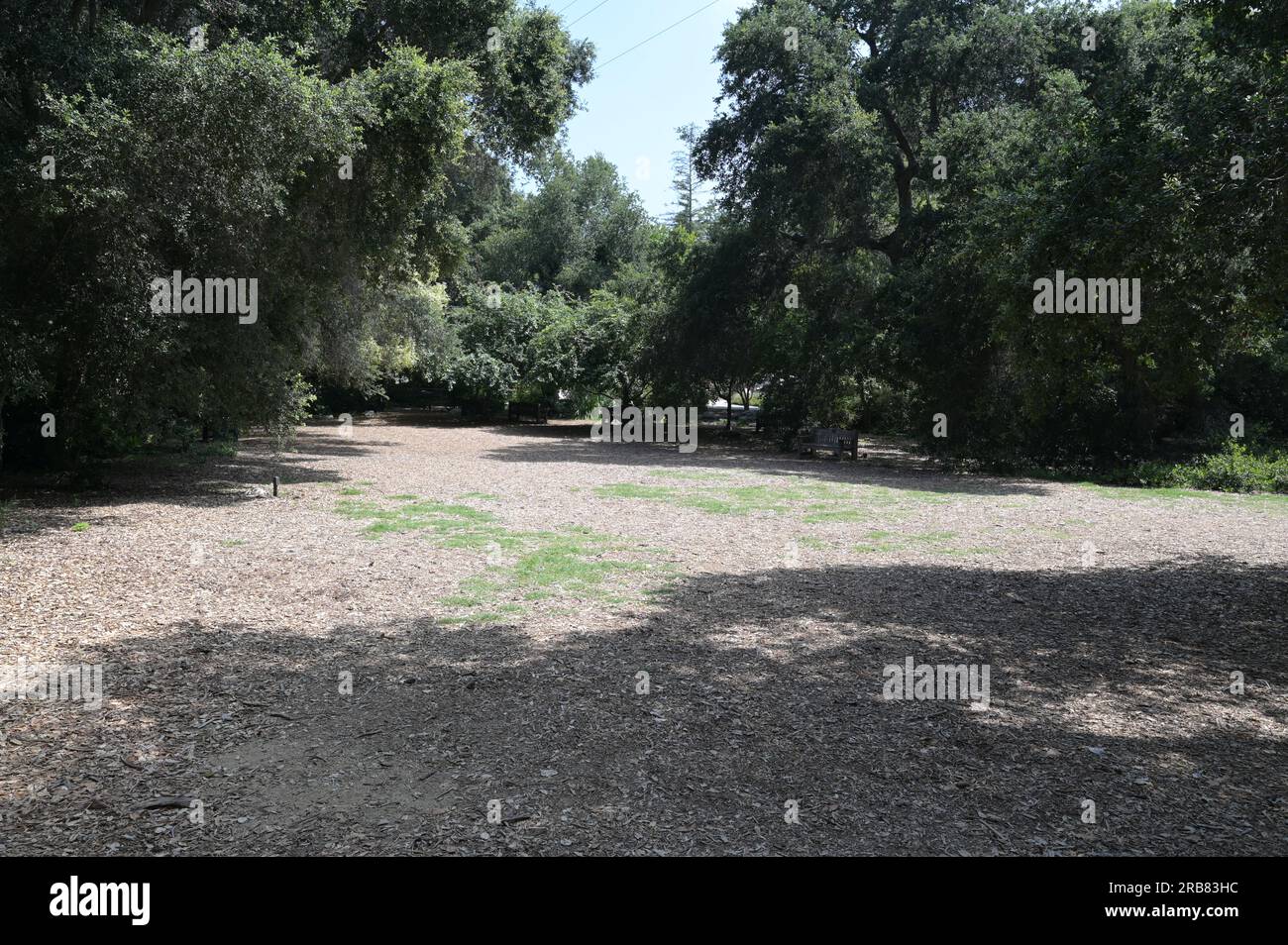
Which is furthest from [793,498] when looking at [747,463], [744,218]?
A: [744,218]

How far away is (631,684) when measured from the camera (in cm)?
557

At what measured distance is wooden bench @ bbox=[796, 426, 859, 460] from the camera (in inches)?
896

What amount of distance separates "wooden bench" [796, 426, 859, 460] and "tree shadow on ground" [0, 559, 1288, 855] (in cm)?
1543

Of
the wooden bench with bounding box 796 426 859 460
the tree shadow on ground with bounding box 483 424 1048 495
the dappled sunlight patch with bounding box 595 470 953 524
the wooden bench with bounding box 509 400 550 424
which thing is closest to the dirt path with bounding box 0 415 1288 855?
the dappled sunlight patch with bounding box 595 470 953 524

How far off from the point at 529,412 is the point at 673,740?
31.1m

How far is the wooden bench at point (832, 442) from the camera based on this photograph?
22750 mm

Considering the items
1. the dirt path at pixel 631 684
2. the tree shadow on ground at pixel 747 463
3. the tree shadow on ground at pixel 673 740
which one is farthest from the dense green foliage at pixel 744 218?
the tree shadow on ground at pixel 673 740

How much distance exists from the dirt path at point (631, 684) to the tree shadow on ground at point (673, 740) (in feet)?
0.07

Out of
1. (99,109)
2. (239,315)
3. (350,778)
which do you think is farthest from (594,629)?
(99,109)

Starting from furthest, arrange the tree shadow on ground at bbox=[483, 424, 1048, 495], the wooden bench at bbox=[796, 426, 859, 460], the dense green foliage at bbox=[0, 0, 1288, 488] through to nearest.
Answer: the wooden bench at bbox=[796, 426, 859, 460] → the tree shadow on ground at bbox=[483, 424, 1048, 495] → the dense green foliage at bbox=[0, 0, 1288, 488]

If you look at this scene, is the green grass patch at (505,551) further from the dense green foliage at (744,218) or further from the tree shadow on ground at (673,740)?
the dense green foliage at (744,218)

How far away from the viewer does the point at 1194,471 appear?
57.1 ft

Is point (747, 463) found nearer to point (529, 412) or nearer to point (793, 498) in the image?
point (793, 498)

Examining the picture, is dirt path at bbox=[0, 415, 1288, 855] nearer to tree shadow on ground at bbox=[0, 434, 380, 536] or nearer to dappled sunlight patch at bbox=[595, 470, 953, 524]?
tree shadow on ground at bbox=[0, 434, 380, 536]
